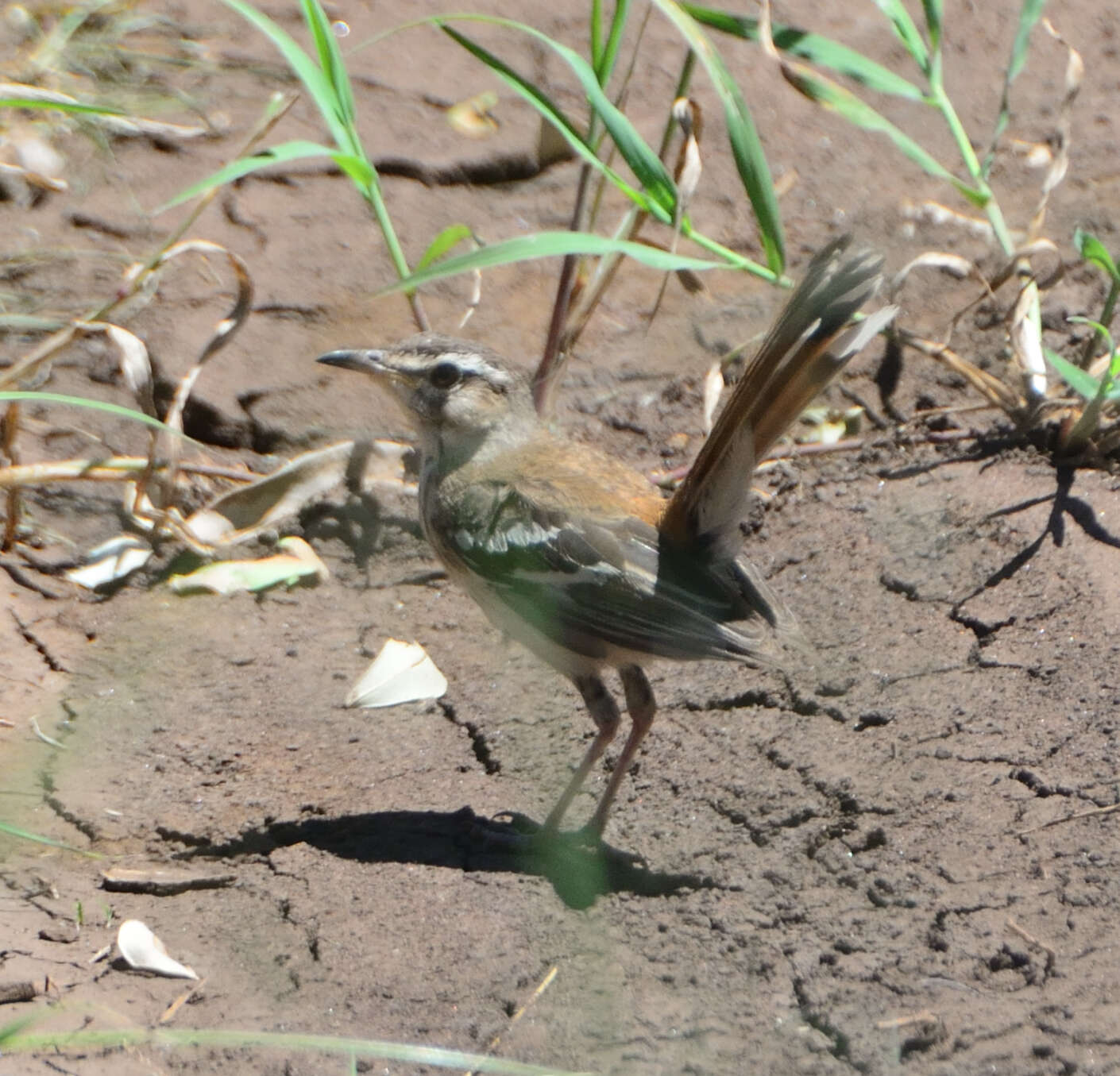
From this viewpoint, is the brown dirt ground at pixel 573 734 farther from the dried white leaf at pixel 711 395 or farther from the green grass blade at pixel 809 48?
the green grass blade at pixel 809 48

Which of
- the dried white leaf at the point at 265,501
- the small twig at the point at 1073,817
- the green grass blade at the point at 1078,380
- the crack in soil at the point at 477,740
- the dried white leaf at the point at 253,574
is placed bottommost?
the dried white leaf at the point at 253,574

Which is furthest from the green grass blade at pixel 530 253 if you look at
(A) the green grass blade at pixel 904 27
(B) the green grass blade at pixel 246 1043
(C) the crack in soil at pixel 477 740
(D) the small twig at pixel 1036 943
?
(D) the small twig at pixel 1036 943

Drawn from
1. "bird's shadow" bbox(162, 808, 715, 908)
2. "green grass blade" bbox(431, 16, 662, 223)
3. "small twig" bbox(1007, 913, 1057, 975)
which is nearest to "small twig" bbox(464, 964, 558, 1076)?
"bird's shadow" bbox(162, 808, 715, 908)

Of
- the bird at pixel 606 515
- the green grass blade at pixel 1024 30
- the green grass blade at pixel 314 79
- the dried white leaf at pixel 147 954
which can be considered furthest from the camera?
the green grass blade at pixel 1024 30

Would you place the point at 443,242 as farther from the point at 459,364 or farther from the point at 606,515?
the point at 606,515

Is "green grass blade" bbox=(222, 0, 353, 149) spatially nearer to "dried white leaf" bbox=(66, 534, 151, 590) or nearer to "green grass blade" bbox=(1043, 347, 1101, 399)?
"dried white leaf" bbox=(66, 534, 151, 590)

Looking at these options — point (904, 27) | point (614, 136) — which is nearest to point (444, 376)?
point (614, 136)
